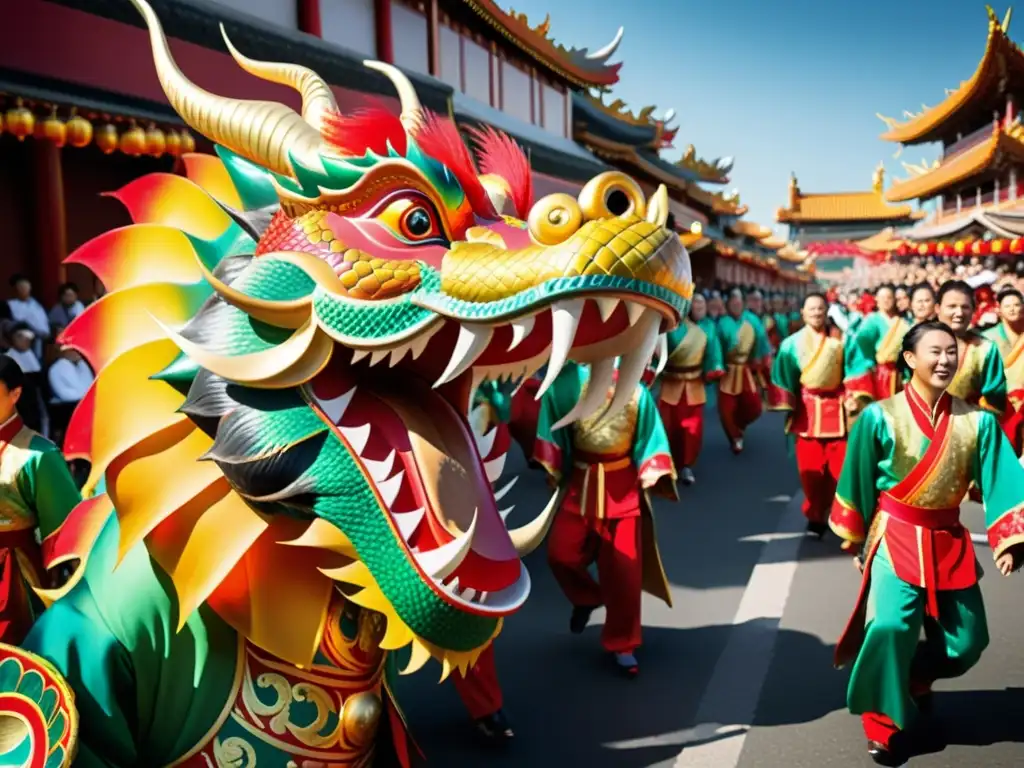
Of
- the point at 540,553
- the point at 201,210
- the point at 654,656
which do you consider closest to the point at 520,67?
the point at 540,553

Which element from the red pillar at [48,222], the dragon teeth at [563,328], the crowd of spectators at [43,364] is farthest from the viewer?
the red pillar at [48,222]

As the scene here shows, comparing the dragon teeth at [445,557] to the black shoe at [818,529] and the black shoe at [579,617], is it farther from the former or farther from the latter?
the black shoe at [818,529]

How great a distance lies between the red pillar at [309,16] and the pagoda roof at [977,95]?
1979 centimetres

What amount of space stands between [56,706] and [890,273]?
34.8m

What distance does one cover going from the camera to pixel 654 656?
3.92 meters

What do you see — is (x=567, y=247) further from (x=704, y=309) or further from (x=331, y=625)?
(x=704, y=309)

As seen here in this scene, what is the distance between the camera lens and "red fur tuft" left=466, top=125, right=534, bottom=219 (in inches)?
61.5

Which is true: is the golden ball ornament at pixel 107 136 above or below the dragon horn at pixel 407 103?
above

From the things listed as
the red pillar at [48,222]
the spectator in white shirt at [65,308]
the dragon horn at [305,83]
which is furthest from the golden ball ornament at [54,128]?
the dragon horn at [305,83]

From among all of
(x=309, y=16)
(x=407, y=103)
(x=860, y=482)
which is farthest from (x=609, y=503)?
(x=309, y=16)

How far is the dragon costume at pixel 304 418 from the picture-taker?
1.26 m

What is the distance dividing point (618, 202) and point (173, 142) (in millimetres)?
5320

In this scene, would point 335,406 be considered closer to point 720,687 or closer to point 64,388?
point 720,687

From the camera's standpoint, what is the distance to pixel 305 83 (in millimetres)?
1597
